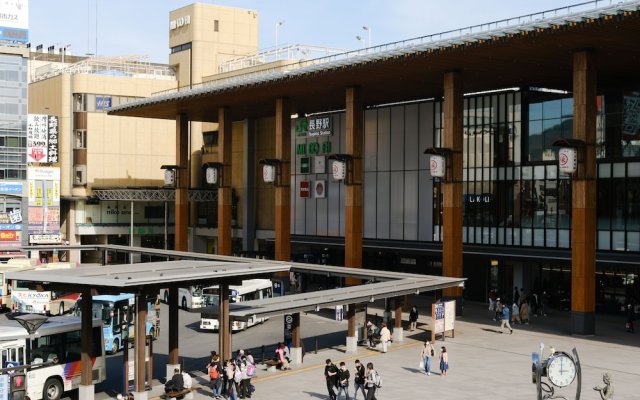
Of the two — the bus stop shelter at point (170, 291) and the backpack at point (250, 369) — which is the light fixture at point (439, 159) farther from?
the backpack at point (250, 369)

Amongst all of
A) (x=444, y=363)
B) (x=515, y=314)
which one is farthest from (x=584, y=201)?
(x=444, y=363)

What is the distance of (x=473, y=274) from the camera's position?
64.3 meters

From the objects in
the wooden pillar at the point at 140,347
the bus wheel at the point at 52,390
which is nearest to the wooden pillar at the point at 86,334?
the wooden pillar at the point at 140,347

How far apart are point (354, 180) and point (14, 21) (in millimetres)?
44260

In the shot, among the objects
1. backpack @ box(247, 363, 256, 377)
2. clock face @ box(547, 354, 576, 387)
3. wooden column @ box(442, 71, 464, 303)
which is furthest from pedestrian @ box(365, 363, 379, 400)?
wooden column @ box(442, 71, 464, 303)

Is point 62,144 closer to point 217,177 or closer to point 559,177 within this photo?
point 217,177

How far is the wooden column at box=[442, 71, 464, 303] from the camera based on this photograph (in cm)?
5447

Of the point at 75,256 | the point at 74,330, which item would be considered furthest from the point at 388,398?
the point at 75,256

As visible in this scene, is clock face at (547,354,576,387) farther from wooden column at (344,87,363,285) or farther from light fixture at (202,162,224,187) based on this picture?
light fixture at (202,162,224,187)

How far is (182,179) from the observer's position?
3265 inches

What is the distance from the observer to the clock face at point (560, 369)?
23.7 meters

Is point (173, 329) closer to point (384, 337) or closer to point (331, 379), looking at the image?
point (331, 379)

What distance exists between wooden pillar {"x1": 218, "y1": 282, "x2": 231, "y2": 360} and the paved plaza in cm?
171

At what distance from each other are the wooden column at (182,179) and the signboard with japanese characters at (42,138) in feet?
61.4
